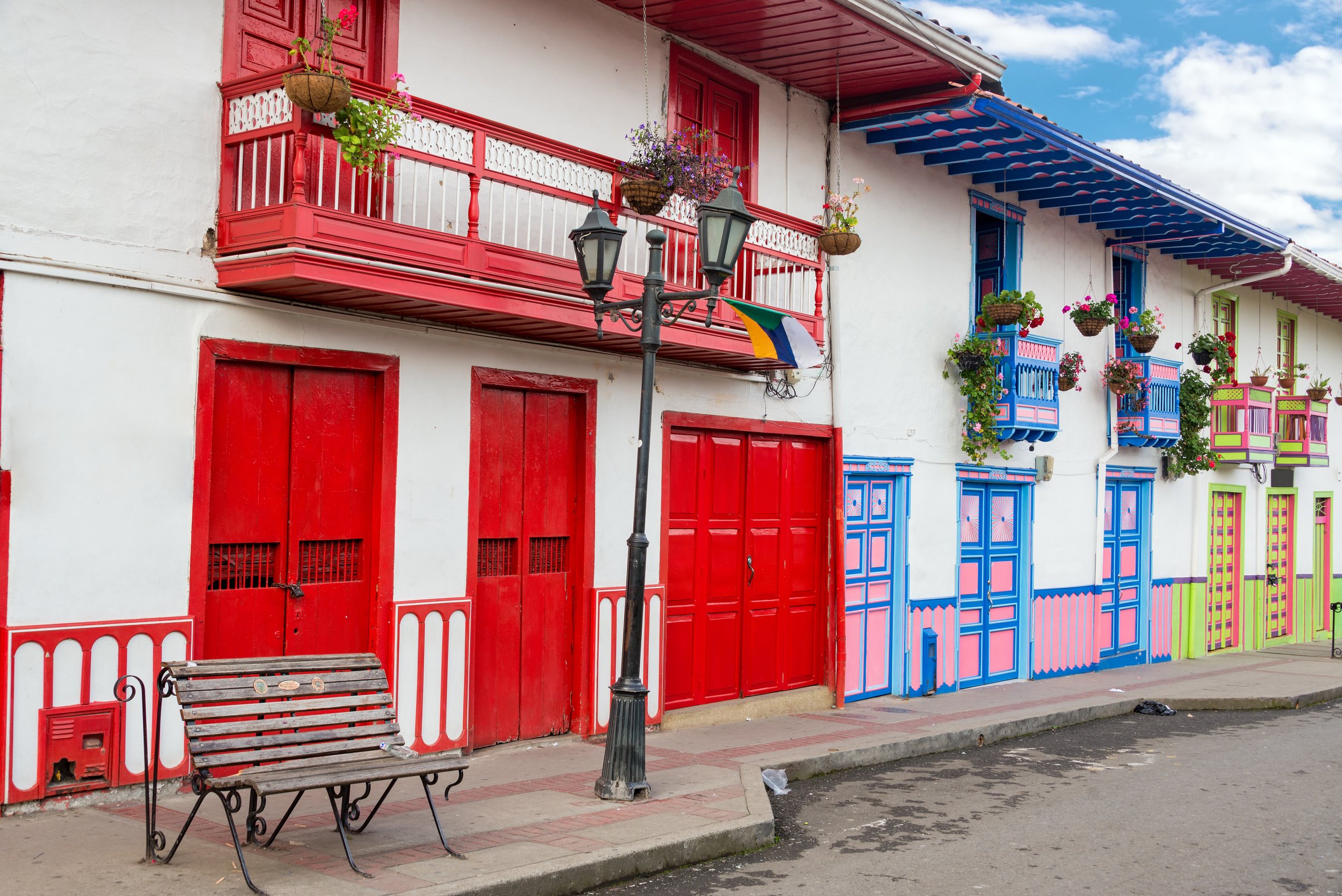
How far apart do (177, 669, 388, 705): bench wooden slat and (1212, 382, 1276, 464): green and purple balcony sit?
615 inches

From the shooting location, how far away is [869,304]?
12.8 metres

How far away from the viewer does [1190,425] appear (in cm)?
1802

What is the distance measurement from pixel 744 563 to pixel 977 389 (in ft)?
13.4

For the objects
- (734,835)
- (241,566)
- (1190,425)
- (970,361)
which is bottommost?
(734,835)

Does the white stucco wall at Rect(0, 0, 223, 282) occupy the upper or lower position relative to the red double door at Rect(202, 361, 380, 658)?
Answer: upper

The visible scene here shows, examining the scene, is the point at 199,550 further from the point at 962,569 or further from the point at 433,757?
the point at 962,569

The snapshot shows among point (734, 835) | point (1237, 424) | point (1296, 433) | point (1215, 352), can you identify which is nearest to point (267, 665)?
point (734, 835)

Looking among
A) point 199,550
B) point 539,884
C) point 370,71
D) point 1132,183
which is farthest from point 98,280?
point 1132,183

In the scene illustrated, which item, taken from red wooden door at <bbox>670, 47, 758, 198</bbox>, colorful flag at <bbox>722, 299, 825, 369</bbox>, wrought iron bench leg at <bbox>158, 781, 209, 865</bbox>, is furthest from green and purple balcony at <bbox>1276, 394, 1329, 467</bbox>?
wrought iron bench leg at <bbox>158, 781, 209, 865</bbox>

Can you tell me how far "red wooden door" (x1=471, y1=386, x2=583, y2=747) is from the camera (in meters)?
9.21

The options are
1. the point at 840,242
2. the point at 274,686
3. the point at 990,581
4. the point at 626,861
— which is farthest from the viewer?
the point at 990,581

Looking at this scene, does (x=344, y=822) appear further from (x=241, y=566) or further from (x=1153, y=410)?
(x=1153, y=410)

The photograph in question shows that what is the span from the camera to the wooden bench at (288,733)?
5.58 m

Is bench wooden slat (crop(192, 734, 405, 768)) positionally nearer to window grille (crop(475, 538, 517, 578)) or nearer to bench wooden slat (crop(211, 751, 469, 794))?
bench wooden slat (crop(211, 751, 469, 794))
